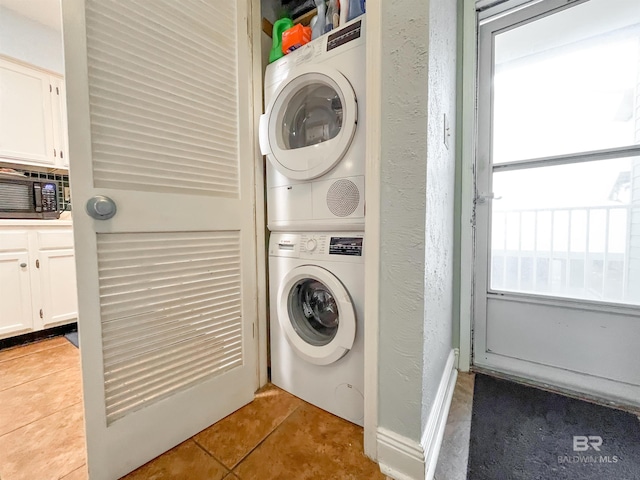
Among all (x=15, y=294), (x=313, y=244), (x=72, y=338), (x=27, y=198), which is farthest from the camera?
(x=72, y=338)

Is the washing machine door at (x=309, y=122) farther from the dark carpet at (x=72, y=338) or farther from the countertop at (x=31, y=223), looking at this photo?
the dark carpet at (x=72, y=338)

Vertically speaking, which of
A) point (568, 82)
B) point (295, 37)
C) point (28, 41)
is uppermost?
point (28, 41)

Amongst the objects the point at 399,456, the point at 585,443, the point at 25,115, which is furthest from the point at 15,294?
the point at 585,443

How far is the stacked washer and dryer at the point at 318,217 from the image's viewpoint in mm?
964

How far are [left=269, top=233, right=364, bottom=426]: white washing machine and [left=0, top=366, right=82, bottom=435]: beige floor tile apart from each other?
1.00 m

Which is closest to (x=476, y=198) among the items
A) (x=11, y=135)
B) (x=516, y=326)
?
(x=516, y=326)

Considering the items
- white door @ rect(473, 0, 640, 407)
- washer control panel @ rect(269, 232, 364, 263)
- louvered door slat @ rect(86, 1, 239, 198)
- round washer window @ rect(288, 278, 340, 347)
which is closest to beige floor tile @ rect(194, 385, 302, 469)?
round washer window @ rect(288, 278, 340, 347)

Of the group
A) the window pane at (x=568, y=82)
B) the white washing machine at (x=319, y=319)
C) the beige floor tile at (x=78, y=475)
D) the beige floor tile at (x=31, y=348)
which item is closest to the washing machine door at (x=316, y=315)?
the white washing machine at (x=319, y=319)

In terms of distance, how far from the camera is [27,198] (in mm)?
1822

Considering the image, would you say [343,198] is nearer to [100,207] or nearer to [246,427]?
[100,207]

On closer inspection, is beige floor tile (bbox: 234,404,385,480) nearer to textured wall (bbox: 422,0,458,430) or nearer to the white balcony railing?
textured wall (bbox: 422,0,458,430)

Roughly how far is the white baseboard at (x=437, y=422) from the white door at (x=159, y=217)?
77 centimetres

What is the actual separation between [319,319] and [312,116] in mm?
1014

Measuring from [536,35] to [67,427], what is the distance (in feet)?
9.29
